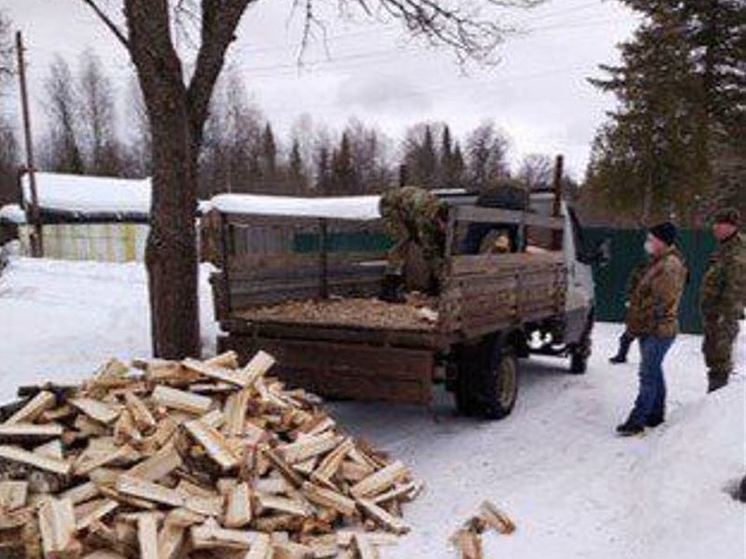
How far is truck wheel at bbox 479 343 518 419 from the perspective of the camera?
9016 mm

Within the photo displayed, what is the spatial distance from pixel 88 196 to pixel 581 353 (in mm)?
31390

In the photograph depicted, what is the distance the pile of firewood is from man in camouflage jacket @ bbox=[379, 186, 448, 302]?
2765 mm

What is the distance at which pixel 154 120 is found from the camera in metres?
9.22

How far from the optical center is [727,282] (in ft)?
28.9

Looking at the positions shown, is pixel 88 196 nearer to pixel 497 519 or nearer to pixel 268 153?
pixel 497 519

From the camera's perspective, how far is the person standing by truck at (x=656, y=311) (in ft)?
28.0

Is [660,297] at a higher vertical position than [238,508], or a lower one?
higher

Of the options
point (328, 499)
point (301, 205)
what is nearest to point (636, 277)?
point (328, 499)

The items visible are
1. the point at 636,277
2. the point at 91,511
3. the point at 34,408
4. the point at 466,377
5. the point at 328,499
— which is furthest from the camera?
the point at 636,277

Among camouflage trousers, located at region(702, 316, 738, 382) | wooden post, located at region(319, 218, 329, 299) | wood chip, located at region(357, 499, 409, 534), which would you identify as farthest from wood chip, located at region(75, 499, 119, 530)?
camouflage trousers, located at region(702, 316, 738, 382)

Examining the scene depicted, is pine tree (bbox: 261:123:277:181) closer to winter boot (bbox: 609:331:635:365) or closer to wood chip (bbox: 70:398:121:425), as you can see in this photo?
winter boot (bbox: 609:331:635:365)

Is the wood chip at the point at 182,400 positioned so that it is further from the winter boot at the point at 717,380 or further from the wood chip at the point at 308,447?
the winter boot at the point at 717,380

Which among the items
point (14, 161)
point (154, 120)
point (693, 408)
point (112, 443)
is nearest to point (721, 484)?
point (693, 408)

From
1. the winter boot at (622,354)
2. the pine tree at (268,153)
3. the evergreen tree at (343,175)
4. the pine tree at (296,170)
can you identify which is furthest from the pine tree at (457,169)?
the winter boot at (622,354)
